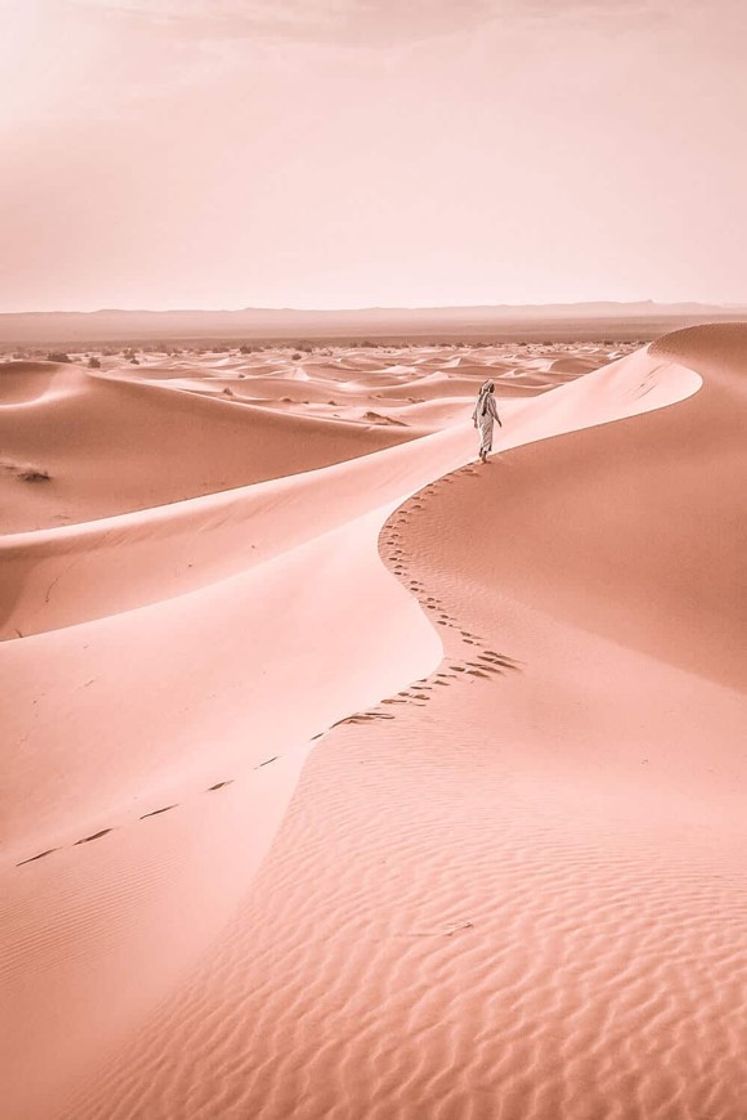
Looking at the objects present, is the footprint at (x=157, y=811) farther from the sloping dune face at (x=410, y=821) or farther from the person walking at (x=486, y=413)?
the person walking at (x=486, y=413)

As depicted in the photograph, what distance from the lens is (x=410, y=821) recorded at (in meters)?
4.84

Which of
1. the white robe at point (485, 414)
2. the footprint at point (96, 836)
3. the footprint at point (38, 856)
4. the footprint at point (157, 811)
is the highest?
the white robe at point (485, 414)

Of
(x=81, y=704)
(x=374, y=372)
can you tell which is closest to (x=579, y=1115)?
(x=81, y=704)

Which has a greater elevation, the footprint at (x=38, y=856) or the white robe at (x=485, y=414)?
the white robe at (x=485, y=414)

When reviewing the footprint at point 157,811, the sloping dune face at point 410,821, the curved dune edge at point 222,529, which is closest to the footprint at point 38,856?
the sloping dune face at point 410,821

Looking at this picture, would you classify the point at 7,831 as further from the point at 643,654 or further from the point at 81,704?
the point at 643,654

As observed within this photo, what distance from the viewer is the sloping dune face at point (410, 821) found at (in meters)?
3.08

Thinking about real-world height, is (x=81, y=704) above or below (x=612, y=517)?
below

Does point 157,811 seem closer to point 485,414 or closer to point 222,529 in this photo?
point 485,414

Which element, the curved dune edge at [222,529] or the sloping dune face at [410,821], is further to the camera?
the curved dune edge at [222,529]

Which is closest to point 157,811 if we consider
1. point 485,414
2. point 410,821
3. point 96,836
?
point 96,836

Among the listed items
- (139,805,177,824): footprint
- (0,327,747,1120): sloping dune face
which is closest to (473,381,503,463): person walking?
(0,327,747,1120): sloping dune face

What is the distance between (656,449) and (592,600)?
5.15 meters

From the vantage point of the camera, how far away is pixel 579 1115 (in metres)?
2.74
